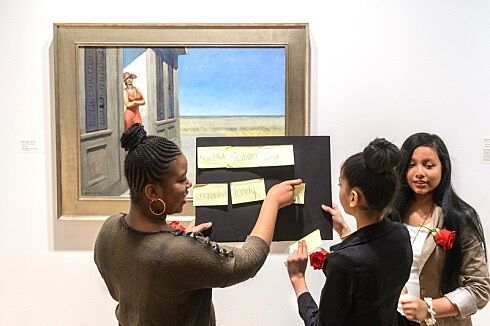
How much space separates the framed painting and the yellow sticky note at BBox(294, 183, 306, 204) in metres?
0.65

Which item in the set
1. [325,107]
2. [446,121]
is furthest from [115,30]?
[446,121]

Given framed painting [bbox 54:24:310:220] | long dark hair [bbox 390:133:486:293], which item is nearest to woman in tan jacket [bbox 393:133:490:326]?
long dark hair [bbox 390:133:486:293]

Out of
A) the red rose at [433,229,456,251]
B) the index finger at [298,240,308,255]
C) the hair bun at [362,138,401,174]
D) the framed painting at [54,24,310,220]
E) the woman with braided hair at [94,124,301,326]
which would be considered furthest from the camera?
the framed painting at [54,24,310,220]

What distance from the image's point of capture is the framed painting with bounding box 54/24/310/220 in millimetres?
2227

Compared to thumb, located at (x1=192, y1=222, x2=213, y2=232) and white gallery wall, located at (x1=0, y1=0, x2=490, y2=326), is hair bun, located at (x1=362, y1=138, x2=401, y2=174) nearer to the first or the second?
thumb, located at (x1=192, y1=222, x2=213, y2=232)

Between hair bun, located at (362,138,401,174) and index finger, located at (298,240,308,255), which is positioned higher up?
hair bun, located at (362,138,401,174)

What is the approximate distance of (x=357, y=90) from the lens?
2.28m

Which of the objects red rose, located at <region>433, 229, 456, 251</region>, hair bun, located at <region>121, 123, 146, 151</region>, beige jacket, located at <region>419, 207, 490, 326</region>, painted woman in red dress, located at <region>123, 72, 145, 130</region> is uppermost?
painted woman in red dress, located at <region>123, 72, 145, 130</region>

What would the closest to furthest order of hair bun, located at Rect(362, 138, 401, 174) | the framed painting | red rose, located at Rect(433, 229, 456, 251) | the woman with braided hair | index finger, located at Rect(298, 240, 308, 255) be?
the woman with braided hair < hair bun, located at Rect(362, 138, 401, 174) < index finger, located at Rect(298, 240, 308, 255) < red rose, located at Rect(433, 229, 456, 251) < the framed painting

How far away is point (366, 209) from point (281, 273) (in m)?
1.06

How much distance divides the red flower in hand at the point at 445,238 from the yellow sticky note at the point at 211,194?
2.31ft

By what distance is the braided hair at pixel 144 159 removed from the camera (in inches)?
49.4

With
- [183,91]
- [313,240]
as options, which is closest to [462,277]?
[313,240]

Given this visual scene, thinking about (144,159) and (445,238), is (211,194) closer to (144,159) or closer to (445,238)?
(144,159)
